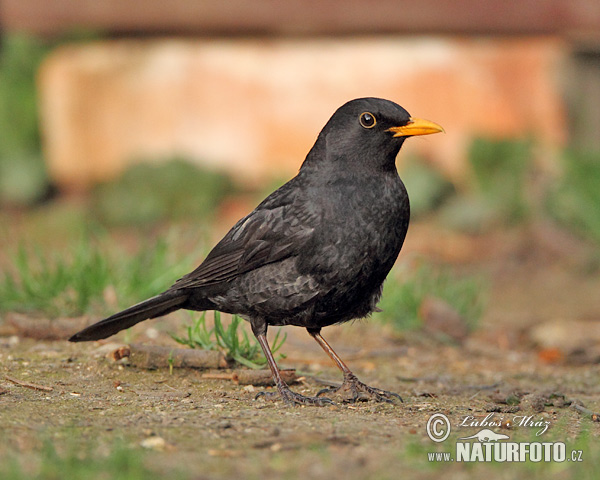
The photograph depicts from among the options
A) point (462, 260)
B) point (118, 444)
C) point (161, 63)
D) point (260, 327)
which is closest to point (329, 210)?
point (260, 327)

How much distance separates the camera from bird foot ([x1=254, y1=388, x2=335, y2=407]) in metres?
4.27

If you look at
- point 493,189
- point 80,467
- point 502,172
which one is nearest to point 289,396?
point 80,467

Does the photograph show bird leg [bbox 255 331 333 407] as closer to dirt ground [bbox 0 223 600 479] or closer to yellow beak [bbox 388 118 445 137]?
dirt ground [bbox 0 223 600 479]

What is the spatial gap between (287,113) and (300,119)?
18 cm

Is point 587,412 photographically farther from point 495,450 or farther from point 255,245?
point 255,245

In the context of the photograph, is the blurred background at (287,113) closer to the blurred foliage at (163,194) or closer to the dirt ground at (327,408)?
the blurred foliage at (163,194)

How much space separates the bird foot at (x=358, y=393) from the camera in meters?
4.43

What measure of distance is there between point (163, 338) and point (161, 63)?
21.6 ft

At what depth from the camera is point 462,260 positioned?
912cm

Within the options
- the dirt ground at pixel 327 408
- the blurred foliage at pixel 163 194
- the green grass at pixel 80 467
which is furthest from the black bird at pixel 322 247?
the blurred foliage at pixel 163 194

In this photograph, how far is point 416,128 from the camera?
451 cm

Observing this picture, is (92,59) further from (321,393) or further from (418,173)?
(321,393)

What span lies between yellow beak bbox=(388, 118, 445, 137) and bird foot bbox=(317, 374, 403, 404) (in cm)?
124

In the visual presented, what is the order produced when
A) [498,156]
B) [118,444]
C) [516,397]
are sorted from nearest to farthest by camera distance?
[118,444]
[516,397]
[498,156]
